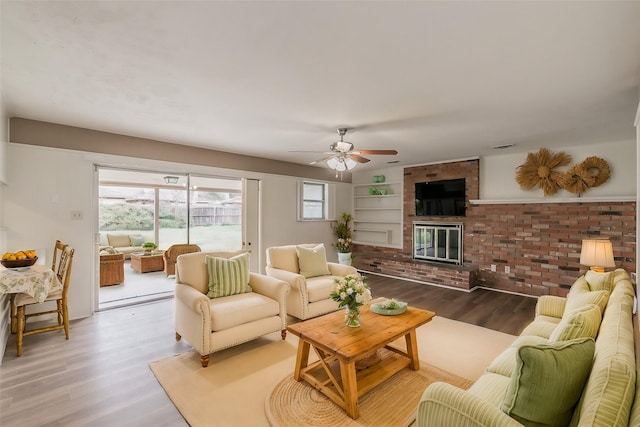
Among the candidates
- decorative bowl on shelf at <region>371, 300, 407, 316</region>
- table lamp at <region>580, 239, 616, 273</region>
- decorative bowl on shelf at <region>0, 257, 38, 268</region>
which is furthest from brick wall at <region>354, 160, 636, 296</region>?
decorative bowl on shelf at <region>0, 257, 38, 268</region>

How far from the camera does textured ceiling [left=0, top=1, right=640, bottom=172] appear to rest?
65.3 inches

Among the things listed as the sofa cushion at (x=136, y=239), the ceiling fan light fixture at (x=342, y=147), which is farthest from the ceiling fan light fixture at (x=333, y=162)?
the sofa cushion at (x=136, y=239)

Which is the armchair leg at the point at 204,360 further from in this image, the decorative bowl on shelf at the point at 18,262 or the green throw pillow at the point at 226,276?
the decorative bowl on shelf at the point at 18,262

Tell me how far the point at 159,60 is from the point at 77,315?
349cm

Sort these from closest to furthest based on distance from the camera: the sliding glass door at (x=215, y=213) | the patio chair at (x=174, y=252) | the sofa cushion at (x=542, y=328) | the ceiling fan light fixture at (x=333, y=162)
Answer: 1. the sofa cushion at (x=542, y=328)
2. the ceiling fan light fixture at (x=333, y=162)
3. the sliding glass door at (x=215, y=213)
4. the patio chair at (x=174, y=252)

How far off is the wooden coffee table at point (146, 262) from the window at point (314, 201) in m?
3.35

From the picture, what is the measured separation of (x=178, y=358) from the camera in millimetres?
2814

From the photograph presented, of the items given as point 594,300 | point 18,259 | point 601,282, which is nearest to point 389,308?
point 594,300

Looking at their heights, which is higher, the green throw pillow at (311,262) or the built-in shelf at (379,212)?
the built-in shelf at (379,212)

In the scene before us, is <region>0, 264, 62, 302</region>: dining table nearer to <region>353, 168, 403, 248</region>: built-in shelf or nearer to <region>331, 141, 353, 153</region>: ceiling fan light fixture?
<region>331, 141, 353, 153</region>: ceiling fan light fixture

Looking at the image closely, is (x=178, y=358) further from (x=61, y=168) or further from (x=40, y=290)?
(x=61, y=168)

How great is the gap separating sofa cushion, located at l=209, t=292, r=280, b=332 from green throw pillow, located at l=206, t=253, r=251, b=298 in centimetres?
7

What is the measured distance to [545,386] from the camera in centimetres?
114

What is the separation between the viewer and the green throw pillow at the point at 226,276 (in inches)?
126
